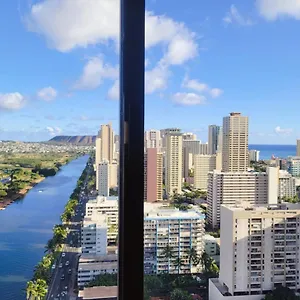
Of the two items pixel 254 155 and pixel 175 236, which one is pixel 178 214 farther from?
pixel 254 155

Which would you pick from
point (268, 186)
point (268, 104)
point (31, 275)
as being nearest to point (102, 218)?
point (31, 275)

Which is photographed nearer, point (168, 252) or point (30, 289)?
point (30, 289)

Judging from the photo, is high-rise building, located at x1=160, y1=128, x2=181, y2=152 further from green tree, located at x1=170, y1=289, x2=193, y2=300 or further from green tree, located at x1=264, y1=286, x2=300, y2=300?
green tree, located at x1=264, y1=286, x2=300, y2=300

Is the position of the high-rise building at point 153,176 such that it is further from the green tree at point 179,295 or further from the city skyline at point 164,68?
the green tree at point 179,295

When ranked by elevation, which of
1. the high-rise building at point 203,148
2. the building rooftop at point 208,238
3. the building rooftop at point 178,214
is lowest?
the building rooftop at point 208,238

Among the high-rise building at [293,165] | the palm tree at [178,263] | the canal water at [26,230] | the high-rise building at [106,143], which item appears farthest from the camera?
the high-rise building at [293,165]

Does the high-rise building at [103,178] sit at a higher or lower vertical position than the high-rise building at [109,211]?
higher

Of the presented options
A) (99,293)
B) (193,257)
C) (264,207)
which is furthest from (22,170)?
(264,207)

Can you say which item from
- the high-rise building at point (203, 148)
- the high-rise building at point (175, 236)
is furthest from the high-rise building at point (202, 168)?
the high-rise building at point (175, 236)
